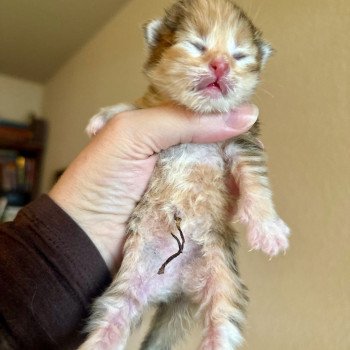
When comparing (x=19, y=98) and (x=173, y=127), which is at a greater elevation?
(x=19, y=98)

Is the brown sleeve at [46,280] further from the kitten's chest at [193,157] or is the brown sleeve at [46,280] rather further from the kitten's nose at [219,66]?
the kitten's nose at [219,66]

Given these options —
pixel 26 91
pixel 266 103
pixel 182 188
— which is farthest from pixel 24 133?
pixel 182 188

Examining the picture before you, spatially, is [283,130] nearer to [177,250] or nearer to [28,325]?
[177,250]

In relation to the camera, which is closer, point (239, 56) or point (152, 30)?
point (239, 56)

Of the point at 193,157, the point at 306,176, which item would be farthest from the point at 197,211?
the point at 306,176

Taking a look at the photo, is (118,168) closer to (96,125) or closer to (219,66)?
(96,125)

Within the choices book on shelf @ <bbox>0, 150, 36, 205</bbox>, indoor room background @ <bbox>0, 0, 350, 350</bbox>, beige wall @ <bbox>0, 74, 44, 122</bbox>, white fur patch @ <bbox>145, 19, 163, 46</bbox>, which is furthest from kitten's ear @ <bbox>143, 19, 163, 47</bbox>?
beige wall @ <bbox>0, 74, 44, 122</bbox>
